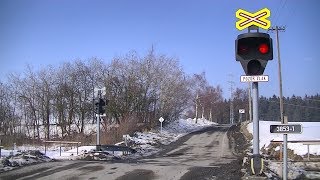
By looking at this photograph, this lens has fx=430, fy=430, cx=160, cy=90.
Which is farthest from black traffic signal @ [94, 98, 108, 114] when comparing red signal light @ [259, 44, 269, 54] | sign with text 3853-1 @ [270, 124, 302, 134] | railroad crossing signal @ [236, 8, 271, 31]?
sign with text 3853-1 @ [270, 124, 302, 134]

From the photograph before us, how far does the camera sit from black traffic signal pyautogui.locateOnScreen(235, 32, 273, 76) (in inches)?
388

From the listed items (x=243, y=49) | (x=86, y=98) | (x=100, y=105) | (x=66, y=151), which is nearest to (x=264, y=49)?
(x=243, y=49)

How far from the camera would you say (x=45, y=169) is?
56.9ft

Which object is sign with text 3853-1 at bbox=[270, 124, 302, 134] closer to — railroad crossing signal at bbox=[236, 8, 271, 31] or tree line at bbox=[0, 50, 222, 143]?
railroad crossing signal at bbox=[236, 8, 271, 31]

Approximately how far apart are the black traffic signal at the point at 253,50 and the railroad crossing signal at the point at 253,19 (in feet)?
1.31

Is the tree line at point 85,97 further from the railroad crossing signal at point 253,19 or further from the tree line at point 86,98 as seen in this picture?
the railroad crossing signal at point 253,19

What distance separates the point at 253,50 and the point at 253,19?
77cm

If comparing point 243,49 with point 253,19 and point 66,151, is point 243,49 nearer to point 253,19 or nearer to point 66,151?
Answer: point 253,19

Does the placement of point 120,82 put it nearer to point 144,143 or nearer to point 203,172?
point 144,143

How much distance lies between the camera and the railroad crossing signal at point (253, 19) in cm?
1011

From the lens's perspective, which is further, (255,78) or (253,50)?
(255,78)

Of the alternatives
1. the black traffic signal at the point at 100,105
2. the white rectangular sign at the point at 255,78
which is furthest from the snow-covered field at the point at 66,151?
the white rectangular sign at the point at 255,78

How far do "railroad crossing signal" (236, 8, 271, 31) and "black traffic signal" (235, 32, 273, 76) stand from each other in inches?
15.7

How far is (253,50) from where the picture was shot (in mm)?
9977
